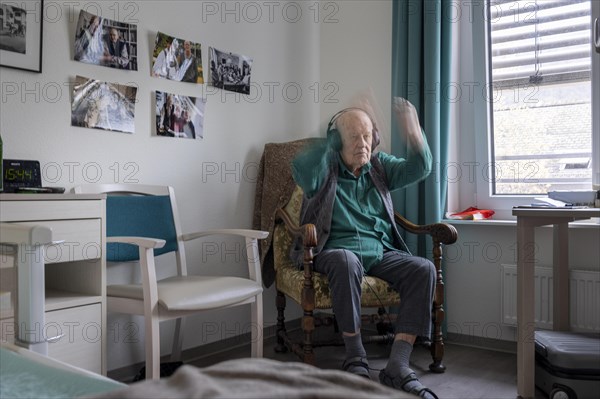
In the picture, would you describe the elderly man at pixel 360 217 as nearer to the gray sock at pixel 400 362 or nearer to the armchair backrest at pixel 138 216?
the gray sock at pixel 400 362

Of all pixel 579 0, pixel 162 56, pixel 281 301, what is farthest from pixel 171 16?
pixel 579 0

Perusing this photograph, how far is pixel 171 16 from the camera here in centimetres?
278

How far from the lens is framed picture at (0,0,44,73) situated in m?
2.13

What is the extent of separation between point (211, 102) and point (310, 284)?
45.5 inches

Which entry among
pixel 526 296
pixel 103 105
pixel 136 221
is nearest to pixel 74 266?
pixel 136 221

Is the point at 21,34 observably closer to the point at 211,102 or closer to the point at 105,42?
the point at 105,42

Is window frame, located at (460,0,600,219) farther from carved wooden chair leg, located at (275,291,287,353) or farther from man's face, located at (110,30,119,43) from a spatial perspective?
man's face, located at (110,30,119,43)

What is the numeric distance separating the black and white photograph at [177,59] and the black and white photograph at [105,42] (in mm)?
127

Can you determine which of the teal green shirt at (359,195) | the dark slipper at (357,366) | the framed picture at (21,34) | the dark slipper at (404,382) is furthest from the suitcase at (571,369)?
the framed picture at (21,34)

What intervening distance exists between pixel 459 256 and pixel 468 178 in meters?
0.46

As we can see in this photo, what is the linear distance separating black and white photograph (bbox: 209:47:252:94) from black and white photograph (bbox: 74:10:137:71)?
50 cm

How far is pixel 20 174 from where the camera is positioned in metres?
2.12

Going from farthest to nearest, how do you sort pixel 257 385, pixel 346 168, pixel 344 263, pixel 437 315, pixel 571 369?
pixel 346 168 < pixel 437 315 < pixel 344 263 < pixel 571 369 < pixel 257 385

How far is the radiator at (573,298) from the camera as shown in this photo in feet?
8.75
